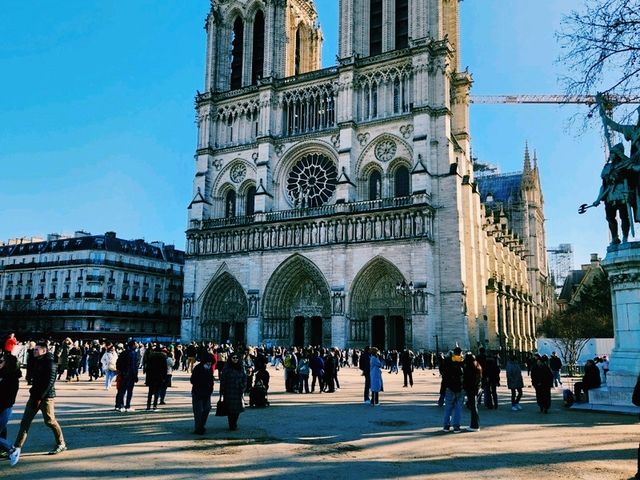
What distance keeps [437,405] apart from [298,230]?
78.4 ft

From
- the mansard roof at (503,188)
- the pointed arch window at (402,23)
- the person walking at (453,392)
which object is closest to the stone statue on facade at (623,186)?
the person walking at (453,392)

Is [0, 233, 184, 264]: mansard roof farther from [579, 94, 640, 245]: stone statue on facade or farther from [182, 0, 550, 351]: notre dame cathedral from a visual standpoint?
[579, 94, 640, 245]: stone statue on facade

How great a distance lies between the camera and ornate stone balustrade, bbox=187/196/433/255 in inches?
1293

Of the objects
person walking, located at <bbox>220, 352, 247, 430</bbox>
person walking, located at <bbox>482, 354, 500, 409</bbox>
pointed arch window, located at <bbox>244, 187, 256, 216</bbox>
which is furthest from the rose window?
person walking, located at <bbox>220, 352, 247, 430</bbox>

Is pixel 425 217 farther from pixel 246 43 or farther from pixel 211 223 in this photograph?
pixel 246 43

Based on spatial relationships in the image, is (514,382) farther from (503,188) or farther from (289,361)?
(503,188)

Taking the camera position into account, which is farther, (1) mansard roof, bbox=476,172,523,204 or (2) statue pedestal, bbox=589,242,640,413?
(1) mansard roof, bbox=476,172,523,204

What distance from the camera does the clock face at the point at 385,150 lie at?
35.8 metres

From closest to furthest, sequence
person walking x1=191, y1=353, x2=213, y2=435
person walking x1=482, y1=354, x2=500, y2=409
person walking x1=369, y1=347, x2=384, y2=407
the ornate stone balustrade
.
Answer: person walking x1=191, y1=353, x2=213, y2=435 → person walking x1=482, y1=354, x2=500, y2=409 → person walking x1=369, y1=347, x2=384, y2=407 → the ornate stone balustrade

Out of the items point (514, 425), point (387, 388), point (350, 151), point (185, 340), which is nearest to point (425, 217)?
point (350, 151)

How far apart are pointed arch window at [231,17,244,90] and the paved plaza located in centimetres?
3535

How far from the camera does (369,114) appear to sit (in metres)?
36.8

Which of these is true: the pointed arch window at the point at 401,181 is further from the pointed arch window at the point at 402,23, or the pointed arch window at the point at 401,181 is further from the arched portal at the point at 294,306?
the pointed arch window at the point at 402,23

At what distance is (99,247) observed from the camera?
1908 inches
